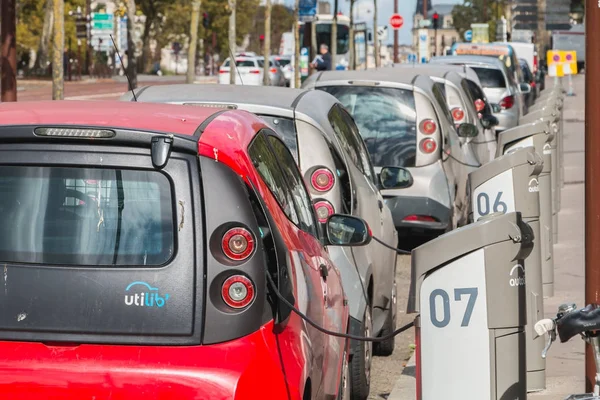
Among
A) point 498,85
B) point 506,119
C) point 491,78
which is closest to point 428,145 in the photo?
point 506,119

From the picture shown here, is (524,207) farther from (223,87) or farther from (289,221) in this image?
(289,221)

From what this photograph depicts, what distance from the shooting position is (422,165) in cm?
1277

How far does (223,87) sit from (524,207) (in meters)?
2.04

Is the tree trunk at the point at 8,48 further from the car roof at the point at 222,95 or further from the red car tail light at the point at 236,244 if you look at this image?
the red car tail light at the point at 236,244

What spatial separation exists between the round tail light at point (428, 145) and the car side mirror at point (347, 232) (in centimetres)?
732

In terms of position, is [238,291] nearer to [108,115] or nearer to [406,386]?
[108,115]

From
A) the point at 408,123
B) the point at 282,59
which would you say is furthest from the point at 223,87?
the point at 282,59

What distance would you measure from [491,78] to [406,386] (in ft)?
65.9

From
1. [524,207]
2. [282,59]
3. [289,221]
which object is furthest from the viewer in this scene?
[282,59]

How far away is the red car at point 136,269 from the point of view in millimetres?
3867

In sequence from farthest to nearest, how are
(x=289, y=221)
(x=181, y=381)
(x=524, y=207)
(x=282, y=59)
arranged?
(x=282, y=59) → (x=524, y=207) → (x=289, y=221) → (x=181, y=381)

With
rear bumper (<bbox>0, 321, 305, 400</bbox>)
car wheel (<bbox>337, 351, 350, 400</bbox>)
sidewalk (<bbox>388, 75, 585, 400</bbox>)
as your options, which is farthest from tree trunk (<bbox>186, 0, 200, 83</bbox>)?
rear bumper (<bbox>0, 321, 305, 400</bbox>)

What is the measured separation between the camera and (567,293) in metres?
10.7

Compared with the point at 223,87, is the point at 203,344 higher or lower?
lower
